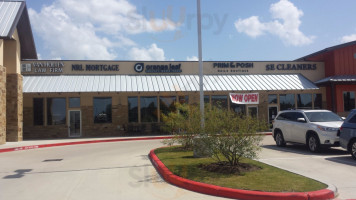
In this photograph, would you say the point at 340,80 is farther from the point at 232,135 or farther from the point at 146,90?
the point at 232,135

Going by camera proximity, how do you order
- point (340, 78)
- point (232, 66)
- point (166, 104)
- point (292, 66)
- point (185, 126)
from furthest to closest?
point (292, 66)
point (232, 66)
point (340, 78)
point (166, 104)
point (185, 126)

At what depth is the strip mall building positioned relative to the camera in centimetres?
2303

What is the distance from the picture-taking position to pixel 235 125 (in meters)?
8.16

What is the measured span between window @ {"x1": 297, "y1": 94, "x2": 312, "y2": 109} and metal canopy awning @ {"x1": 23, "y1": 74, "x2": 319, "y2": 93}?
128cm

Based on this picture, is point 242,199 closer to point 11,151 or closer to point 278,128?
point 278,128

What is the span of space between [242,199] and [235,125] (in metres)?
2.43

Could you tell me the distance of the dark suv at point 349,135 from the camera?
33.6 feet

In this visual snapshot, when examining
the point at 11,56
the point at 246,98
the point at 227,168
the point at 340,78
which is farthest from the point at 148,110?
the point at 227,168

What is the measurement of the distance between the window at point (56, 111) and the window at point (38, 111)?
50cm

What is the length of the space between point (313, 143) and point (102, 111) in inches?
631

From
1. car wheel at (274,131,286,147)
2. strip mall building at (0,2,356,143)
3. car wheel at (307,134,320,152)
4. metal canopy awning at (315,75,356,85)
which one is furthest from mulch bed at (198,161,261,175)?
metal canopy awning at (315,75,356,85)

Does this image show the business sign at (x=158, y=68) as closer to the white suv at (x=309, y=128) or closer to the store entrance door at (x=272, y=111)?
the store entrance door at (x=272, y=111)

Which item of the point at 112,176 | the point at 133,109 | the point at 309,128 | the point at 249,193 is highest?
the point at 133,109

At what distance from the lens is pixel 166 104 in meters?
24.6
